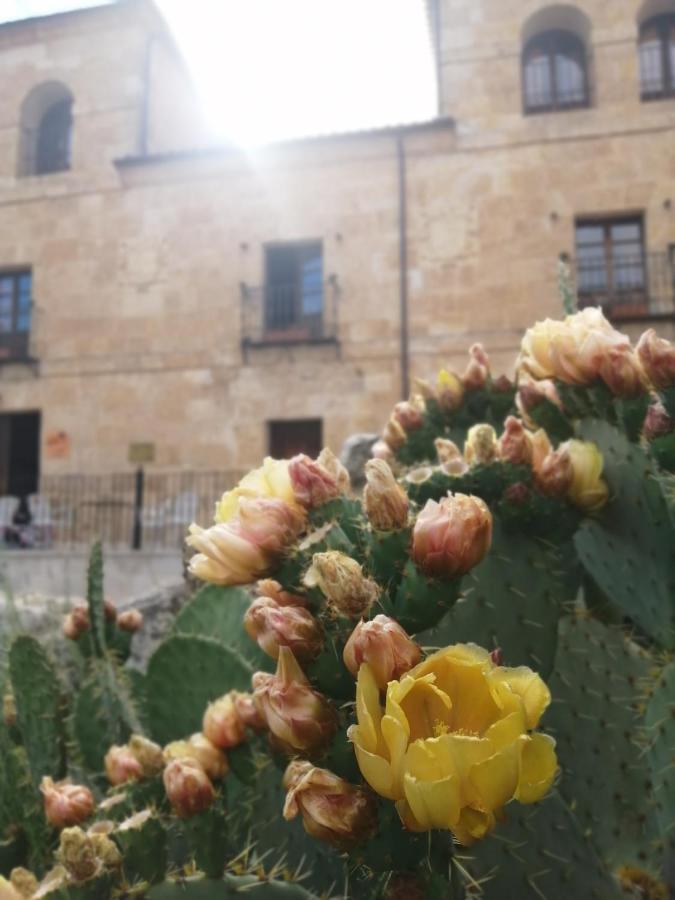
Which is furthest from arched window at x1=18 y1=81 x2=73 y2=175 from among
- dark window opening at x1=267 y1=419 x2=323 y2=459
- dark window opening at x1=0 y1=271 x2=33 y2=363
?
dark window opening at x1=267 y1=419 x2=323 y2=459

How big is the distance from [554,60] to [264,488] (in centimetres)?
1294

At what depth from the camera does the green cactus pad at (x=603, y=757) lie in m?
1.32

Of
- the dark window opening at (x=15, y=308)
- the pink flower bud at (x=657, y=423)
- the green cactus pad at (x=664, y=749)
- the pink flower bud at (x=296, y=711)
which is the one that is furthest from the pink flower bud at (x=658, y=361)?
the dark window opening at (x=15, y=308)

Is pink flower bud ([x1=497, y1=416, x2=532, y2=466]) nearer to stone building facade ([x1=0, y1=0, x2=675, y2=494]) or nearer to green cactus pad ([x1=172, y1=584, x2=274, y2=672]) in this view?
green cactus pad ([x1=172, y1=584, x2=274, y2=672])

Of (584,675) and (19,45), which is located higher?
(19,45)

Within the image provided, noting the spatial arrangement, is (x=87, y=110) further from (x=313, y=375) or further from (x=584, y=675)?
(x=584, y=675)

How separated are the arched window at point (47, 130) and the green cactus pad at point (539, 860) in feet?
47.4

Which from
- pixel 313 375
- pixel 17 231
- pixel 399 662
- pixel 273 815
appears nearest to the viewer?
pixel 399 662

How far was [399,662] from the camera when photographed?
78 centimetres

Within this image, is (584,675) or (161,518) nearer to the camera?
(584,675)

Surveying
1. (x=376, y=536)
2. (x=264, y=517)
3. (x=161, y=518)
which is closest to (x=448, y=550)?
(x=376, y=536)

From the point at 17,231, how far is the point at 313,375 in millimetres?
5795

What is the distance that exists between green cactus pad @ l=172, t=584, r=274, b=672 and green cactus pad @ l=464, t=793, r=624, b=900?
0.85m

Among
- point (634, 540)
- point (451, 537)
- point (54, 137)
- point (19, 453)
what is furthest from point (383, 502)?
point (54, 137)
